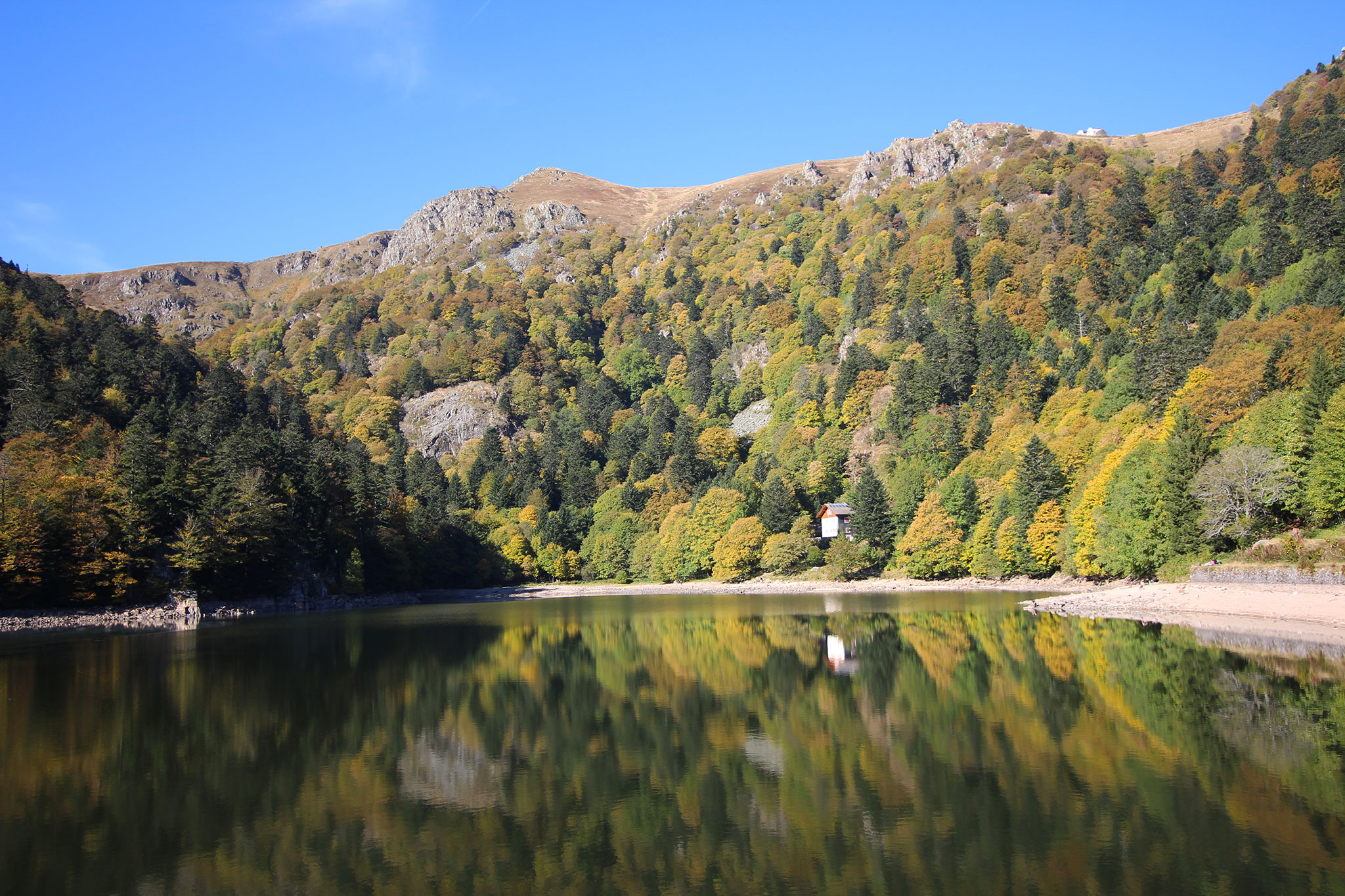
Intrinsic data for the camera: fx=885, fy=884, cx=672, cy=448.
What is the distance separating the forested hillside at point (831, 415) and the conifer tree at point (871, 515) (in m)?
0.39

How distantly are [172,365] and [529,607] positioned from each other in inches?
2371

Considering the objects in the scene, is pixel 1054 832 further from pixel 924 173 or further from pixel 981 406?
pixel 924 173

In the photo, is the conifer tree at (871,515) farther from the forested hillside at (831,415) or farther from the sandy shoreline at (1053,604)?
the sandy shoreline at (1053,604)

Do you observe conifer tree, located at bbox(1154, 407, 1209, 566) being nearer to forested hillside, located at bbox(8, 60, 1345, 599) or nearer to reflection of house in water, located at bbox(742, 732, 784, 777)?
forested hillside, located at bbox(8, 60, 1345, 599)

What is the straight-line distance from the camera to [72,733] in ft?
80.6

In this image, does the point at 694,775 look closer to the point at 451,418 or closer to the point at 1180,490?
the point at 1180,490

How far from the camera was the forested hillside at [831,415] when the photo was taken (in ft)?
205

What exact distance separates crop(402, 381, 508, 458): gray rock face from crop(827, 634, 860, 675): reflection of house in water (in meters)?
128

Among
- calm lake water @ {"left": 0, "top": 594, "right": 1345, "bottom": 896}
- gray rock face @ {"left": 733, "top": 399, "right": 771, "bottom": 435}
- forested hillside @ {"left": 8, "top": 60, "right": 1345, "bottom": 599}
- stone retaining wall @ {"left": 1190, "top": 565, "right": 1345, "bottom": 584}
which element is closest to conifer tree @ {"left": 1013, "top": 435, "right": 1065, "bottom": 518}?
forested hillside @ {"left": 8, "top": 60, "right": 1345, "bottom": 599}

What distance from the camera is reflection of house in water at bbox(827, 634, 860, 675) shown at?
33.6 meters

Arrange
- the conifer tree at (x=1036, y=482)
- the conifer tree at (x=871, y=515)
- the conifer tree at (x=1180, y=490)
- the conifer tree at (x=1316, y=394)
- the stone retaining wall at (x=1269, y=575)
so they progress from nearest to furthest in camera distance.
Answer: the stone retaining wall at (x=1269, y=575)
the conifer tree at (x=1316, y=394)
the conifer tree at (x=1180, y=490)
the conifer tree at (x=1036, y=482)
the conifer tree at (x=871, y=515)

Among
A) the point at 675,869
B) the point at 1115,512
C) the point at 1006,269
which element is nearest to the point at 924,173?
the point at 1006,269

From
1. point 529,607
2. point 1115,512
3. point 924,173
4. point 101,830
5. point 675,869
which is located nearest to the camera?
point 675,869

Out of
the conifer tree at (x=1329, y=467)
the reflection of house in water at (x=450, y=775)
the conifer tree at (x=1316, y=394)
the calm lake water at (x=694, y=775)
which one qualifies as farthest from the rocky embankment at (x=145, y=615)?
the conifer tree at (x=1316, y=394)
